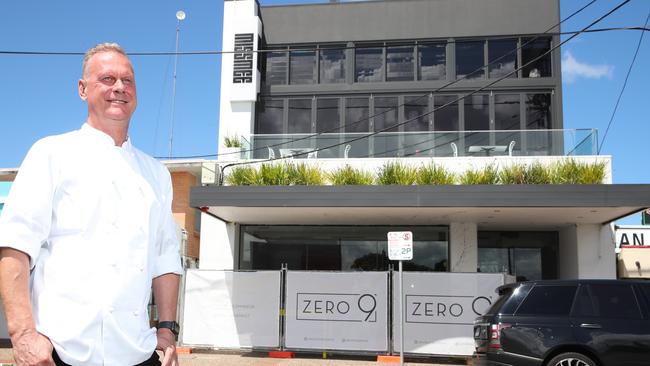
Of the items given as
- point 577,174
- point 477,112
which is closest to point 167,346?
point 577,174

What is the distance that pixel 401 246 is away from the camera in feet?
36.1

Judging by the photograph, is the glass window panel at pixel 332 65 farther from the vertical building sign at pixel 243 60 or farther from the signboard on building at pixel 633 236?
the signboard on building at pixel 633 236

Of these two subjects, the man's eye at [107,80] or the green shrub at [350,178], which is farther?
the green shrub at [350,178]

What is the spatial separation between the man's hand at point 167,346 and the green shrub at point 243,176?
45.3 ft

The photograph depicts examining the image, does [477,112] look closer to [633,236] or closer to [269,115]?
[633,236]

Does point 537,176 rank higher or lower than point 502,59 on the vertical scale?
lower

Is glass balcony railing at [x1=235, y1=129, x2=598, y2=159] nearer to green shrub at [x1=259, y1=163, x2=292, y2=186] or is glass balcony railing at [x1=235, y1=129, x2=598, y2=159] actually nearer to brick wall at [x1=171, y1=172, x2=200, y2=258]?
green shrub at [x1=259, y1=163, x2=292, y2=186]

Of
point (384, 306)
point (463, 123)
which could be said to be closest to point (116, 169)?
point (384, 306)

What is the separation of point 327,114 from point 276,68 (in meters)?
2.34

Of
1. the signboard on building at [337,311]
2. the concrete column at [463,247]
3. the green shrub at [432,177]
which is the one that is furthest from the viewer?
the concrete column at [463,247]

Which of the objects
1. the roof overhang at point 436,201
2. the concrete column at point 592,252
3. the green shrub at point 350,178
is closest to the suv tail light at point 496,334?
the roof overhang at point 436,201

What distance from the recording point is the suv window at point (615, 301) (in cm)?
894

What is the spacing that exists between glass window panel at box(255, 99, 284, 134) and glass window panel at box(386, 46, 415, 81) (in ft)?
12.0

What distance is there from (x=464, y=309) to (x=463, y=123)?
7987 millimetres
